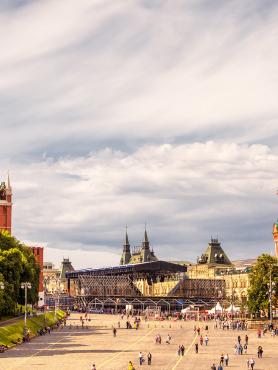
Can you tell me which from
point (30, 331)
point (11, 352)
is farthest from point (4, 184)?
point (11, 352)

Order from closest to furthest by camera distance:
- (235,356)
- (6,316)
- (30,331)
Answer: (235,356) → (30,331) → (6,316)

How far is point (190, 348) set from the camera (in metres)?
79.7

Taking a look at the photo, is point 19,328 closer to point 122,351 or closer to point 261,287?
point 122,351

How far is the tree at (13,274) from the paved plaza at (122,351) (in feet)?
23.9

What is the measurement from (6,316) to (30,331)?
11722mm

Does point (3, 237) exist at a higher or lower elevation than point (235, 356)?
higher

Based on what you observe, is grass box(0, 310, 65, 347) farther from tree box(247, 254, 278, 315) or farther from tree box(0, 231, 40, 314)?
tree box(247, 254, 278, 315)

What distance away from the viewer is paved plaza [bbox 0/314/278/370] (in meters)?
62.5

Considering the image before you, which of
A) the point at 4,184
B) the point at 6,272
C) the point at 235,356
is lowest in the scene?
the point at 235,356

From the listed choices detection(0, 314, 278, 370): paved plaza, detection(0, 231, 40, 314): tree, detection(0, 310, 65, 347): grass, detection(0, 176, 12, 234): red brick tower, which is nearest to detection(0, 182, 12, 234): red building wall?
detection(0, 176, 12, 234): red brick tower

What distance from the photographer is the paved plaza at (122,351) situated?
2461 inches

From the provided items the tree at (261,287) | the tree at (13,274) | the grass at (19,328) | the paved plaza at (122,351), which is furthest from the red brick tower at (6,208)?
the tree at (261,287)

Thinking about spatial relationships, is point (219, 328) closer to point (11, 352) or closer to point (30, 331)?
point (30, 331)

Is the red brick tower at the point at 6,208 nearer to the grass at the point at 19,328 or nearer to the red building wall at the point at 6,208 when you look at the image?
the red building wall at the point at 6,208
